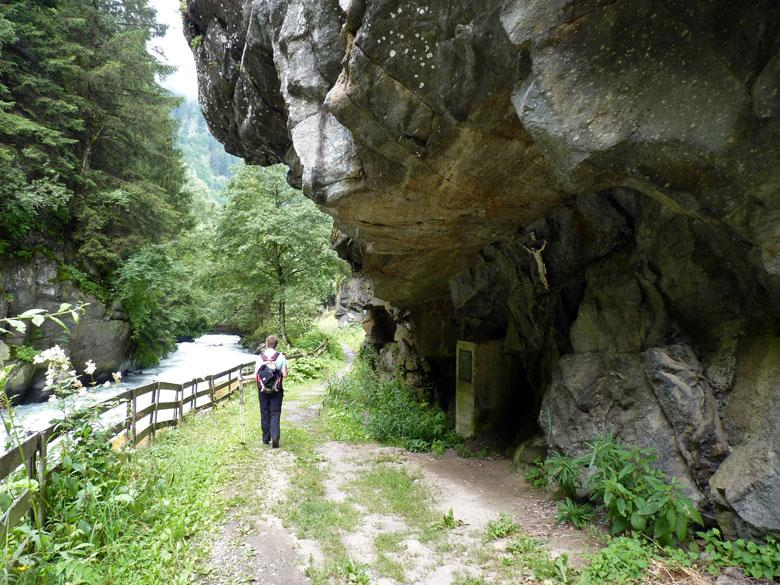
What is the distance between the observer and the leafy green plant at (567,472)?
5367 millimetres

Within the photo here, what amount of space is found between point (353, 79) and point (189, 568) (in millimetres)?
5063

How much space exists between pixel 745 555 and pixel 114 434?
6.55m

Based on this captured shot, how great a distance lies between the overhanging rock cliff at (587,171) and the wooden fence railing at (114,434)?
4.04 metres

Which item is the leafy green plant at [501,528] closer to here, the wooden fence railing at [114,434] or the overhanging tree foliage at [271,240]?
the wooden fence railing at [114,434]

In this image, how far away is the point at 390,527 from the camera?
4.95m

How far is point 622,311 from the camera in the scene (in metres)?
5.74

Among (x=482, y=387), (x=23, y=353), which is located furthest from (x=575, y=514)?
(x=23, y=353)

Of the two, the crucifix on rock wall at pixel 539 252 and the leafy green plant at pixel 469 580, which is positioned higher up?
the crucifix on rock wall at pixel 539 252

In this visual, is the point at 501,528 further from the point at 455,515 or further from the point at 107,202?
the point at 107,202

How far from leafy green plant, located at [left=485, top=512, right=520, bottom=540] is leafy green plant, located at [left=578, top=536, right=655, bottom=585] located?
100cm

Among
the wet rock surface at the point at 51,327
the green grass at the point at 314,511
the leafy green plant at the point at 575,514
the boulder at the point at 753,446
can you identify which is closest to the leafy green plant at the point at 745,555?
the boulder at the point at 753,446

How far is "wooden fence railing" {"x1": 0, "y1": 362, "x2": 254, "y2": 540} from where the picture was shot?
3301mm

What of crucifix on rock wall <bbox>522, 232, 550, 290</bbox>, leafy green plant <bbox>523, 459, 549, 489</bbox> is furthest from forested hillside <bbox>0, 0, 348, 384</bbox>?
leafy green plant <bbox>523, 459, 549, 489</bbox>

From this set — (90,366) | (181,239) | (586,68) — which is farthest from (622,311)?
(181,239)
